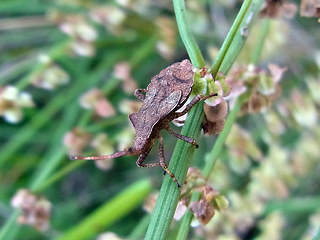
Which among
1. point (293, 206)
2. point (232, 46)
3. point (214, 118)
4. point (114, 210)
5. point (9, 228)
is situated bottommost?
point (293, 206)

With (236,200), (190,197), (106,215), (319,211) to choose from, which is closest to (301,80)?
(319,211)

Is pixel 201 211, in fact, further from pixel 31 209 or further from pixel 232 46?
pixel 31 209

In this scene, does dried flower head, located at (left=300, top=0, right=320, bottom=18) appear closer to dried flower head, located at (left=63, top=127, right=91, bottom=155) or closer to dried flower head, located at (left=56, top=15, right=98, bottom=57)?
dried flower head, located at (left=63, top=127, right=91, bottom=155)

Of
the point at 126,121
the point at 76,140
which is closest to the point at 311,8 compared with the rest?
the point at 76,140

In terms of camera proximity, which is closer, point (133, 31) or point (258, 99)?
point (258, 99)

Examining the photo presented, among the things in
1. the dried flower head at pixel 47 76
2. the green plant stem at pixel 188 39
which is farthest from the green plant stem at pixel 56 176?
the green plant stem at pixel 188 39

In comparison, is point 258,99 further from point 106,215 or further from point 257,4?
point 106,215
